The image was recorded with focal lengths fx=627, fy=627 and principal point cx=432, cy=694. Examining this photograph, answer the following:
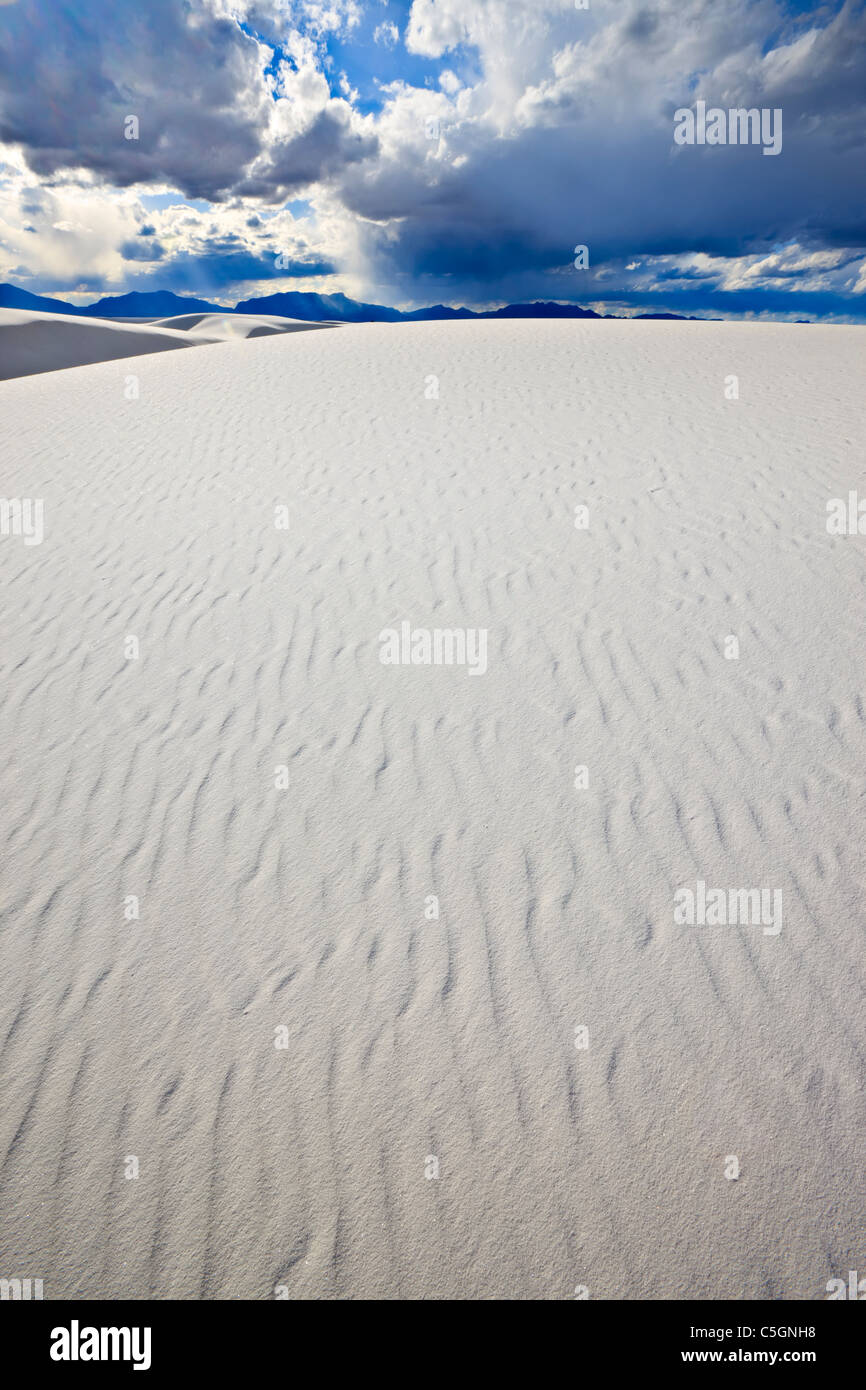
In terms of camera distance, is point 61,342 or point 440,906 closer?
point 440,906

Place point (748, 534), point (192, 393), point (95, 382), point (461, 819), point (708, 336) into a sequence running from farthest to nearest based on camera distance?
point (708, 336) → point (95, 382) → point (192, 393) → point (748, 534) → point (461, 819)

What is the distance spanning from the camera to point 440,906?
3484mm

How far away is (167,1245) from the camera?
2408mm

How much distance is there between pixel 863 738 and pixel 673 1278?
11.3 ft

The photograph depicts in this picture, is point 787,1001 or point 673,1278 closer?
point 673,1278

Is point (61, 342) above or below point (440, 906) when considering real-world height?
above

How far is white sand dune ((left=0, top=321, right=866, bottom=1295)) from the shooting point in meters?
2.43

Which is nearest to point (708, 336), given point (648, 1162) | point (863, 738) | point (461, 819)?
point (863, 738)

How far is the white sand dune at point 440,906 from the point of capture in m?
2.43

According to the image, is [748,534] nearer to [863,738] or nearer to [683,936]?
[863,738]

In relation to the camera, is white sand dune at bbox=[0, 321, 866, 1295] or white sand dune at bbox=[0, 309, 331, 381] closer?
white sand dune at bbox=[0, 321, 866, 1295]

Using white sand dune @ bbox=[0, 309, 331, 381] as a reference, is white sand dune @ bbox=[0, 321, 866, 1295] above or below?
below

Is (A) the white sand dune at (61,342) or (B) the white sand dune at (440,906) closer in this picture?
(B) the white sand dune at (440,906)
